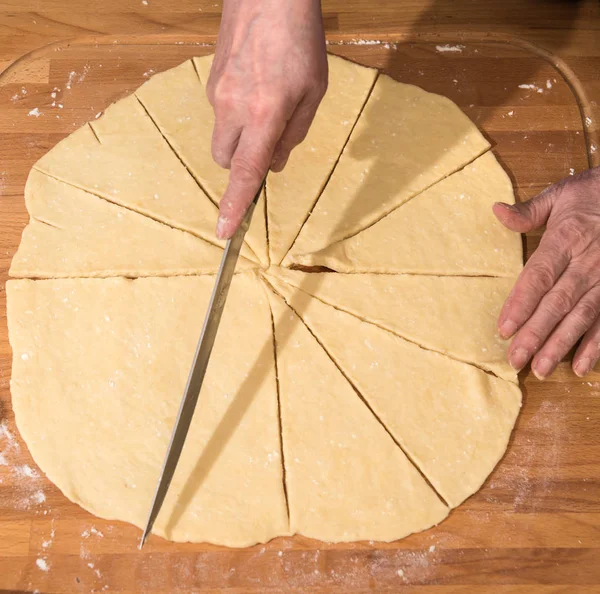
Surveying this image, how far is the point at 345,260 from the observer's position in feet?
8.21

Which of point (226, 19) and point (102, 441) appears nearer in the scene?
point (226, 19)

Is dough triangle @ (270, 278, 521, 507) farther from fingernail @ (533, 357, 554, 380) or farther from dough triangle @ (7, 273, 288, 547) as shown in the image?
dough triangle @ (7, 273, 288, 547)

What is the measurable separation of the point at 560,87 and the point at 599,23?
478 mm

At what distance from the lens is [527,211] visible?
2541 millimetres

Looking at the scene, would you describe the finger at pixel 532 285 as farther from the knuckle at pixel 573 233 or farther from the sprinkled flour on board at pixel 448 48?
the sprinkled flour on board at pixel 448 48

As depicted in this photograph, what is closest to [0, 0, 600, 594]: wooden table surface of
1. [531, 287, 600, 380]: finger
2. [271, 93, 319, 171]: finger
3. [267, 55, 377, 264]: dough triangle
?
[531, 287, 600, 380]: finger

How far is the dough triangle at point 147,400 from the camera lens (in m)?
2.18

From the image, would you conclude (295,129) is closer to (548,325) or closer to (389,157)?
(389,157)

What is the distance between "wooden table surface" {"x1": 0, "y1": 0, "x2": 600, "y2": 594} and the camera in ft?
7.07

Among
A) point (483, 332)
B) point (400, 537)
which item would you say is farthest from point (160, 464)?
point (483, 332)

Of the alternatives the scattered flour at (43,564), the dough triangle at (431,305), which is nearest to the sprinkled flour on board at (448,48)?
the dough triangle at (431,305)

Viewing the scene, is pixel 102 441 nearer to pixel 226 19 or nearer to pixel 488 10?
pixel 226 19

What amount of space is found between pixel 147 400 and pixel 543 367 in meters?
1.41

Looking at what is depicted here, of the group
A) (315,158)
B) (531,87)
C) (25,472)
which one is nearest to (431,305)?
(315,158)
